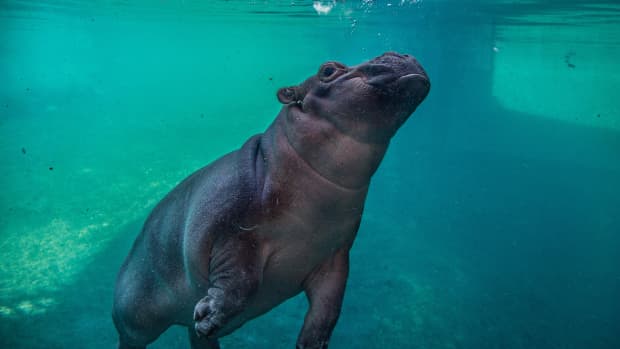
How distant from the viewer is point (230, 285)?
263cm

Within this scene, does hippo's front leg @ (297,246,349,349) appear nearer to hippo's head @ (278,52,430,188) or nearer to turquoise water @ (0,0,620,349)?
hippo's head @ (278,52,430,188)

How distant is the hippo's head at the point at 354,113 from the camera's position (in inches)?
94.8

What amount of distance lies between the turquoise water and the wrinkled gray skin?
388 centimetres

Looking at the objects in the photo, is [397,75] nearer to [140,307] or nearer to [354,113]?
[354,113]

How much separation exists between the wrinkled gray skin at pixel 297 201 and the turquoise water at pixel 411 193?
3.88 meters

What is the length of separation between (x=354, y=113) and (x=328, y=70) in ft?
1.43

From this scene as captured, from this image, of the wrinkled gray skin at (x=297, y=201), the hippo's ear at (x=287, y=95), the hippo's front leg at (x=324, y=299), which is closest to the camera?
the wrinkled gray skin at (x=297, y=201)

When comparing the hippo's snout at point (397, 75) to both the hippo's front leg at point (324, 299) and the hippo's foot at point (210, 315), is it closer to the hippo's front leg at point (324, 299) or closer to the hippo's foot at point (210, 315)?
the hippo's front leg at point (324, 299)

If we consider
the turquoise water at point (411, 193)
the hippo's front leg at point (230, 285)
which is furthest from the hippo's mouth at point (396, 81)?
the turquoise water at point (411, 193)

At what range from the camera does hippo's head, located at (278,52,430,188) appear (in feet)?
7.90

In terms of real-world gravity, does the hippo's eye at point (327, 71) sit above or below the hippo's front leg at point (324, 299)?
above

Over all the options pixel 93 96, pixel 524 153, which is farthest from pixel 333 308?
pixel 93 96

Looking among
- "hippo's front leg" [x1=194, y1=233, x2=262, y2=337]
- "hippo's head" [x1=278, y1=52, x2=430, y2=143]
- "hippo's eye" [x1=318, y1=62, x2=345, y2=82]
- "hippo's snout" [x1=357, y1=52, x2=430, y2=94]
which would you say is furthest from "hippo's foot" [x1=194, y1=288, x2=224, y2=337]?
"hippo's snout" [x1=357, y1=52, x2=430, y2=94]

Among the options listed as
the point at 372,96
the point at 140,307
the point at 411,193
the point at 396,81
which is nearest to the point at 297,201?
the point at 372,96
